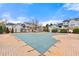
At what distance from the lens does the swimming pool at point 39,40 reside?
1415 millimetres

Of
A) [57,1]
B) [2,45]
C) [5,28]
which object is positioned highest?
[57,1]

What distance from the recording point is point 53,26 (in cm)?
143

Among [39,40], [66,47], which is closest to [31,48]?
[39,40]

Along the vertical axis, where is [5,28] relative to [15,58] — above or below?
above

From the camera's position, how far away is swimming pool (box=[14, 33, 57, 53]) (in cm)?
142

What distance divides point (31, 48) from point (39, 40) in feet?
0.31

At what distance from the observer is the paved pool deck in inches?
55.1

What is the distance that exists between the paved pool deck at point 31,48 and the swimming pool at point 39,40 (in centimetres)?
3

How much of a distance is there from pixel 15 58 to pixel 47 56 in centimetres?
26

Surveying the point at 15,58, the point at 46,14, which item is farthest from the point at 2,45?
the point at 46,14

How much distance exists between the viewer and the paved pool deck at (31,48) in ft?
4.59

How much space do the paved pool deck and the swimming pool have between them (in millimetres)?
26

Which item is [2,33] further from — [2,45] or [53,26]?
[53,26]

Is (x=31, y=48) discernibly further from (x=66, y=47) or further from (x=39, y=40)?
(x=66, y=47)
